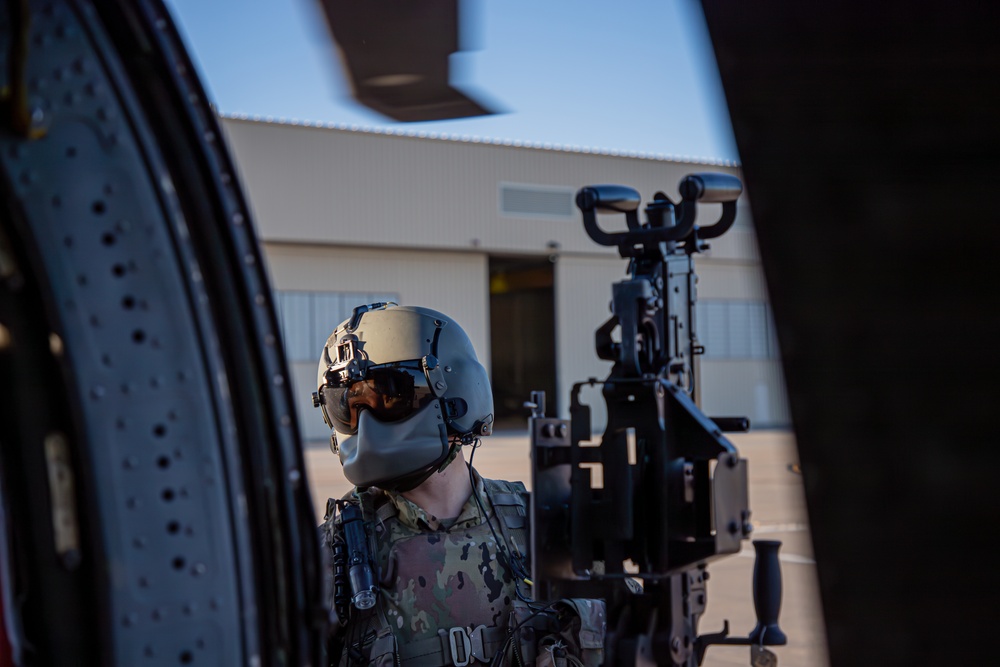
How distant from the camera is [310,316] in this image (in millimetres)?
24766

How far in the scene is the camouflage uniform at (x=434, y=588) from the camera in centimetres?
304

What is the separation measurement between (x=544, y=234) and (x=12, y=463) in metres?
26.6

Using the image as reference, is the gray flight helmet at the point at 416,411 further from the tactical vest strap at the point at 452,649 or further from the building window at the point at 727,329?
the building window at the point at 727,329

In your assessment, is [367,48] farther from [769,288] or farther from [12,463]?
[12,463]

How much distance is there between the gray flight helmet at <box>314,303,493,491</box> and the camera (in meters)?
3.26

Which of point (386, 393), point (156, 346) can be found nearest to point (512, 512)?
point (386, 393)

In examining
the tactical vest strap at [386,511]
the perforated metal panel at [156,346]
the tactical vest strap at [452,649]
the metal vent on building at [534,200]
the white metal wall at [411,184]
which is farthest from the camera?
the metal vent on building at [534,200]

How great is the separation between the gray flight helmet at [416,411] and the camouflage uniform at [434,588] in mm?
150

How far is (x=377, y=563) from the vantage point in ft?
10.5

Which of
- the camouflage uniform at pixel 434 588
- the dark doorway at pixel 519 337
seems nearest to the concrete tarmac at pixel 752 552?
the camouflage uniform at pixel 434 588

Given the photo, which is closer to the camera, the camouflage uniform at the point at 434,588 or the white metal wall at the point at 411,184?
the camouflage uniform at the point at 434,588

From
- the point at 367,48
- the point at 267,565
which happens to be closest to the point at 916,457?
the point at 367,48

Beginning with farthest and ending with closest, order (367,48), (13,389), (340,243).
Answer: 1. (340,243)
2. (13,389)
3. (367,48)

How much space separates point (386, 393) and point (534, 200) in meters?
24.2
